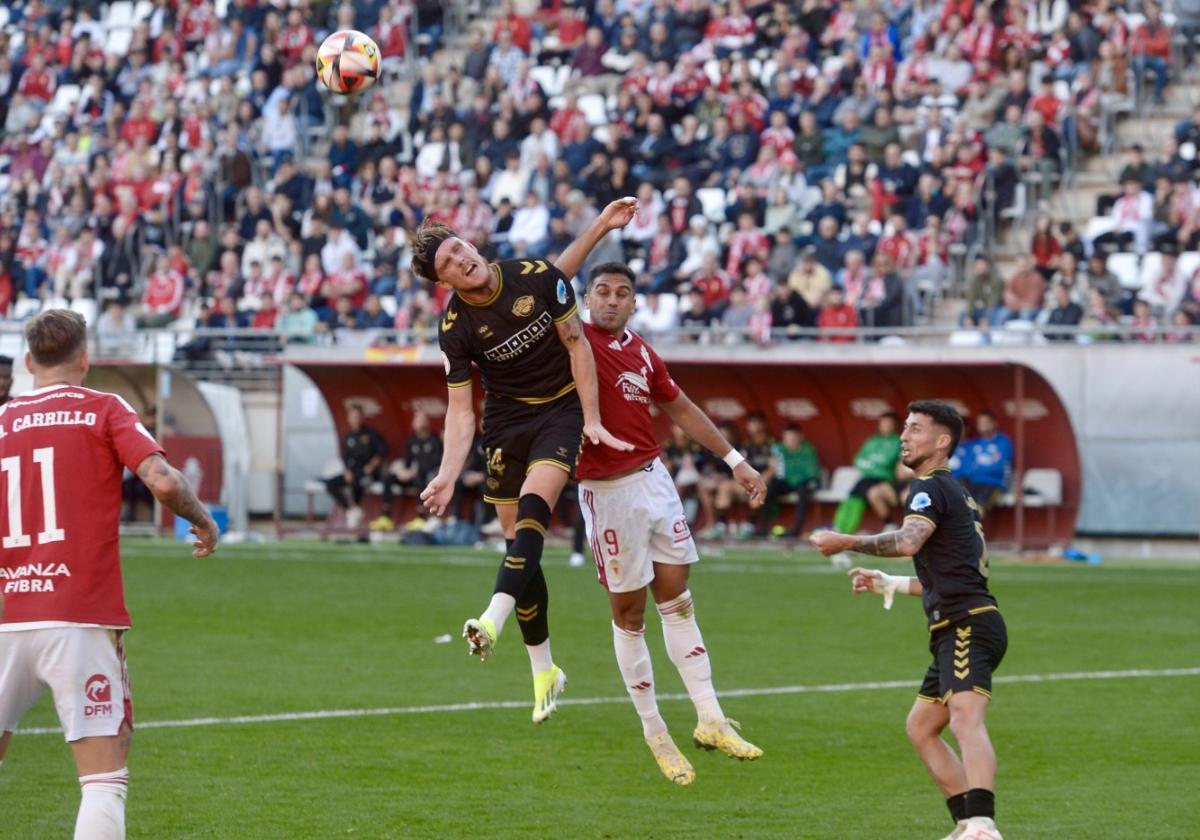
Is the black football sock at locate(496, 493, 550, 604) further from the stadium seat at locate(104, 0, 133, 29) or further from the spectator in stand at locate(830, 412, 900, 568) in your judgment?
the stadium seat at locate(104, 0, 133, 29)

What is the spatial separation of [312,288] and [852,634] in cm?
1647

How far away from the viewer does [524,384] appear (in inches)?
389

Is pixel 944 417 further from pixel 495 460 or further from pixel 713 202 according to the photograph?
pixel 713 202

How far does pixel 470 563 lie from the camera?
23.4 m

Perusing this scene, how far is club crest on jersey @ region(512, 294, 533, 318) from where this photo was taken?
9656 mm

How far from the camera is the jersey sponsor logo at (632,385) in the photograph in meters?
10.2

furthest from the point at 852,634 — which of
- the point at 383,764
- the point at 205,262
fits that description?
the point at 205,262

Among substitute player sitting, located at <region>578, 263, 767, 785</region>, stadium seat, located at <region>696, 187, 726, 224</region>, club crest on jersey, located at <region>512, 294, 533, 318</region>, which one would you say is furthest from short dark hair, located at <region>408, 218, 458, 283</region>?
stadium seat, located at <region>696, 187, 726, 224</region>

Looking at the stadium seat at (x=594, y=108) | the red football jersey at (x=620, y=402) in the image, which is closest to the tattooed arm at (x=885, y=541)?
the red football jersey at (x=620, y=402)

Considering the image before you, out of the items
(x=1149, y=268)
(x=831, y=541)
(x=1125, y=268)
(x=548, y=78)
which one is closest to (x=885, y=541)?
(x=831, y=541)

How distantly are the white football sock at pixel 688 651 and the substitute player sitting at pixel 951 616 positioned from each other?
195cm

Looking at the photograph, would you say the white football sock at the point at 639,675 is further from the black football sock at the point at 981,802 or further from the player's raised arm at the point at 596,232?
the black football sock at the point at 981,802

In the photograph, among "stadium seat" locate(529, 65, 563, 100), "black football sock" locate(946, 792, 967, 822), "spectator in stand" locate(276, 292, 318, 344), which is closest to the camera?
"black football sock" locate(946, 792, 967, 822)

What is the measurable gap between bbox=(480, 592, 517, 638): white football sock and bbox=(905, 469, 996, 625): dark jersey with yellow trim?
6.44 feet
